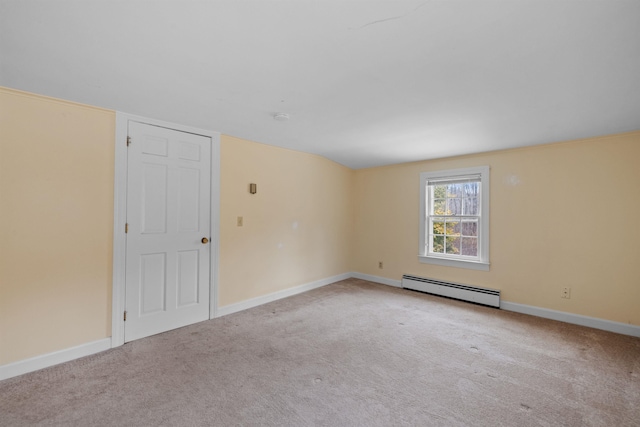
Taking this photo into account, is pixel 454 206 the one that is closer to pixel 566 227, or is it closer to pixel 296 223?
pixel 566 227

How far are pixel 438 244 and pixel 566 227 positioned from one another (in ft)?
5.26

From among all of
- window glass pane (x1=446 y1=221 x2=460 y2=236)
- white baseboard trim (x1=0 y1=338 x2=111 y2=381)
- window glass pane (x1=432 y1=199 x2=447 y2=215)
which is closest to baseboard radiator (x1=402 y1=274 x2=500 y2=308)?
window glass pane (x1=446 y1=221 x2=460 y2=236)

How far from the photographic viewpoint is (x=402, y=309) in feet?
12.3

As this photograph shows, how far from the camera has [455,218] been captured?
4371mm

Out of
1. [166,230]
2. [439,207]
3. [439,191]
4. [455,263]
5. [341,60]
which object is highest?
[341,60]

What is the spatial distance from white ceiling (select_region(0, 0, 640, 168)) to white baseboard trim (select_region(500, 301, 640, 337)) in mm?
2119

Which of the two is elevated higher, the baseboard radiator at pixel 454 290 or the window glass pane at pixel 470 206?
the window glass pane at pixel 470 206

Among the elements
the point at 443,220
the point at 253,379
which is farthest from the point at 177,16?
the point at 443,220

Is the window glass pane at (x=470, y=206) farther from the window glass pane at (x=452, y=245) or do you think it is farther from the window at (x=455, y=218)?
the window glass pane at (x=452, y=245)

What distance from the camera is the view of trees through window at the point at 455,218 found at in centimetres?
419

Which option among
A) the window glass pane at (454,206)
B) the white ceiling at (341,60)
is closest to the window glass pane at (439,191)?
the window glass pane at (454,206)

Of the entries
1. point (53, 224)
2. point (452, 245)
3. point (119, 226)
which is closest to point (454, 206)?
point (452, 245)

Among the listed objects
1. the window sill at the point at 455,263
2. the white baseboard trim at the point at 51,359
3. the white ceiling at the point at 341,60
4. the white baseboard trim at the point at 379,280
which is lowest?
the white baseboard trim at the point at 51,359

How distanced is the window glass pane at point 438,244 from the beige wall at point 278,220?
1607 mm
